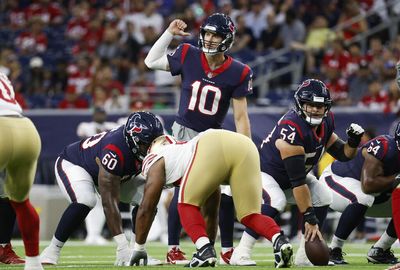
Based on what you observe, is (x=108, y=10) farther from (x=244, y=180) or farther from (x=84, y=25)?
(x=244, y=180)

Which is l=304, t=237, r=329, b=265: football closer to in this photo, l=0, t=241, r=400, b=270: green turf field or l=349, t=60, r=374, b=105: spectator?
l=0, t=241, r=400, b=270: green turf field

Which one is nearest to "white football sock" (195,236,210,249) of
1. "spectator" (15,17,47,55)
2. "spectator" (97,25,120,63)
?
"spectator" (97,25,120,63)

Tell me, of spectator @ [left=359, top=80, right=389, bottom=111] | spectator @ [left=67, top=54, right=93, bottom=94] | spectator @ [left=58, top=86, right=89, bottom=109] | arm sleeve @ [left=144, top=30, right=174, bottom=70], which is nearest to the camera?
arm sleeve @ [left=144, top=30, right=174, bottom=70]

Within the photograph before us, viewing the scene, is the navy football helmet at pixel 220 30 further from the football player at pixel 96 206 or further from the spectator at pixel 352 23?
the spectator at pixel 352 23

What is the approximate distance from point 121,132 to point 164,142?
2.86 ft

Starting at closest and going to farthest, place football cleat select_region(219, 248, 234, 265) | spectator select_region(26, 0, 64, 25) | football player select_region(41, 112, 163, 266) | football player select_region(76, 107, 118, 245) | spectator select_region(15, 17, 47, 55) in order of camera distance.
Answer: football player select_region(41, 112, 163, 266) → football cleat select_region(219, 248, 234, 265) → football player select_region(76, 107, 118, 245) → spectator select_region(15, 17, 47, 55) → spectator select_region(26, 0, 64, 25)

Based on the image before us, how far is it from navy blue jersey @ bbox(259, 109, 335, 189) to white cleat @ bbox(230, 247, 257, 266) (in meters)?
0.66

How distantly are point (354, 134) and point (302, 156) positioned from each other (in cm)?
54

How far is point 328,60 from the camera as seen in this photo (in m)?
16.4

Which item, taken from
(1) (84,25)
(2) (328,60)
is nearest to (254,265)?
(2) (328,60)

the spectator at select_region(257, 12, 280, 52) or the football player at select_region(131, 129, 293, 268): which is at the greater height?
the football player at select_region(131, 129, 293, 268)

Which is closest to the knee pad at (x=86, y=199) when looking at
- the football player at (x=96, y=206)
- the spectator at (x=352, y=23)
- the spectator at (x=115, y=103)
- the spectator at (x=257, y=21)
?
the football player at (x=96, y=206)

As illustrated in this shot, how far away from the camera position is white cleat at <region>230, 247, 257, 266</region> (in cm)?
751

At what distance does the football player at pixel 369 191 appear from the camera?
7938mm
